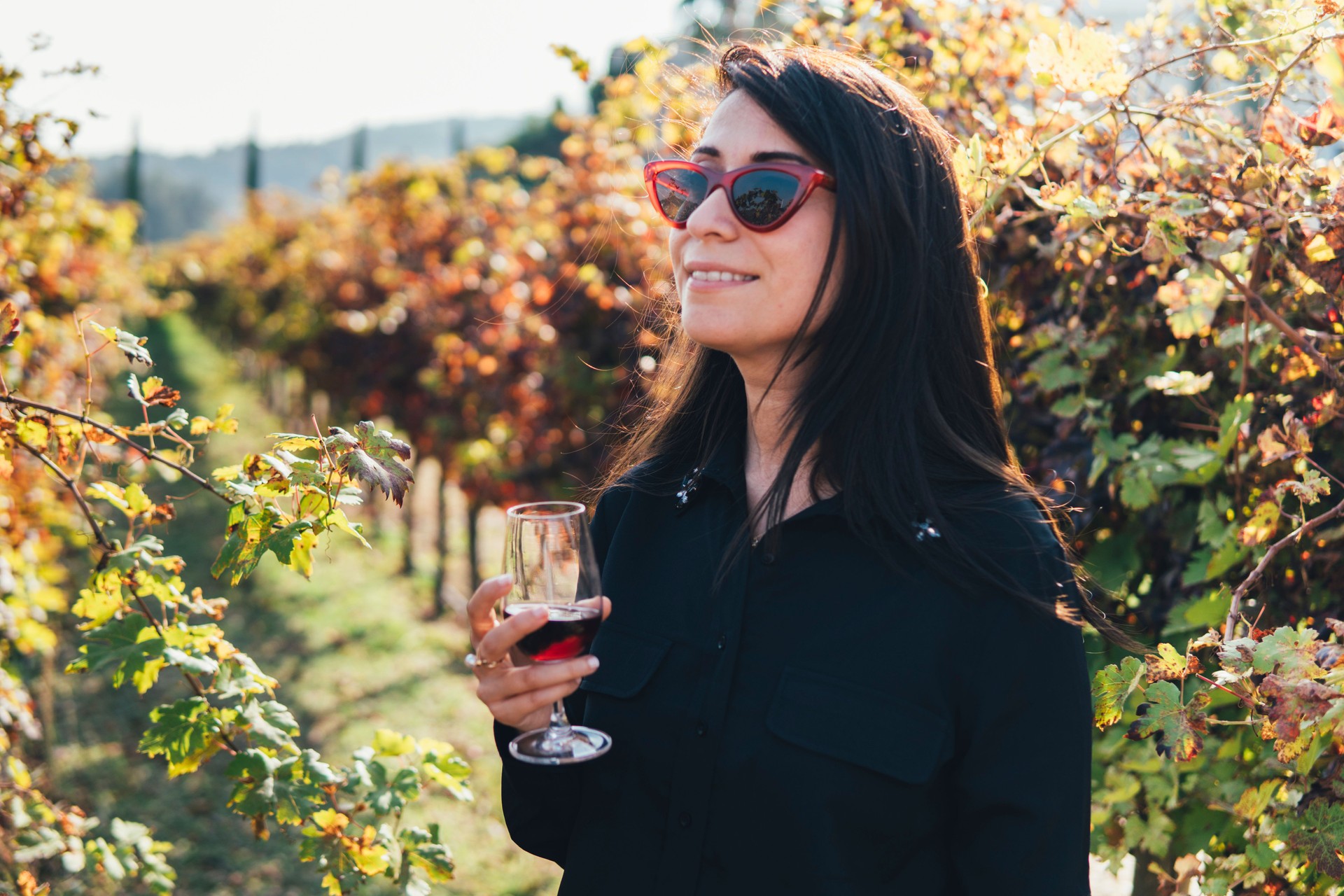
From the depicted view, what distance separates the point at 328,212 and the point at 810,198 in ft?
55.5

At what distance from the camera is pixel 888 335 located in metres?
1.69

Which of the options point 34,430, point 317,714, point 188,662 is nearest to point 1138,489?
point 188,662

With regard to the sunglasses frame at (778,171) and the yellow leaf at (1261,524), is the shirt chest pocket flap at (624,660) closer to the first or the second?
the sunglasses frame at (778,171)

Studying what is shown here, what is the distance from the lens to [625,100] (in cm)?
538

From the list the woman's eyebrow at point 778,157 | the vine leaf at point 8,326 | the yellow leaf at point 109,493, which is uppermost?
the woman's eyebrow at point 778,157

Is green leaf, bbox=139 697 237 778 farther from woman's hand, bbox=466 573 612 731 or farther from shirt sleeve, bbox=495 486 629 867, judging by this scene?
woman's hand, bbox=466 573 612 731

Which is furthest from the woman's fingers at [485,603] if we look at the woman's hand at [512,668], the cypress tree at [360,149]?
the cypress tree at [360,149]

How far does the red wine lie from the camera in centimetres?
147

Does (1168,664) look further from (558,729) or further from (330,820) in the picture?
(330,820)

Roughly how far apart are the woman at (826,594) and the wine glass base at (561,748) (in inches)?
1.3

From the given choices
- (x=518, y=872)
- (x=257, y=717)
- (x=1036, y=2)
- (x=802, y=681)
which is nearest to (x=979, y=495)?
(x=802, y=681)

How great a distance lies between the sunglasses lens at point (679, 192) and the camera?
177 centimetres

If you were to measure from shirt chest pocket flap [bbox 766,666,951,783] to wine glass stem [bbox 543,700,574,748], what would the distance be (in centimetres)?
31

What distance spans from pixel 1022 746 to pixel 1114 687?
331 mm
